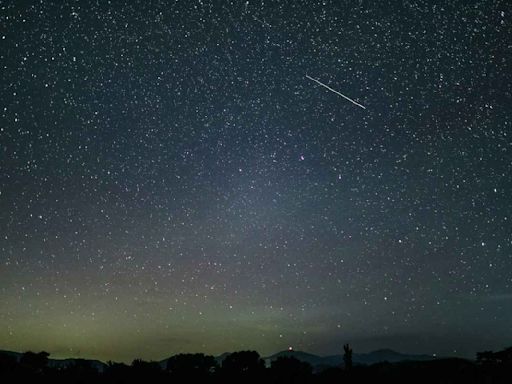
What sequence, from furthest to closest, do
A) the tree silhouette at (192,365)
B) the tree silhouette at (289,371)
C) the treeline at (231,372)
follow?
the tree silhouette at (192,365)
the tree silhouette at (289,371)
the treeline at (231,372)

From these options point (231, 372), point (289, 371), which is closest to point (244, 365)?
point (231, 372)

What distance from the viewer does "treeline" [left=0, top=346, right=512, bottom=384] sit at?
23.2m

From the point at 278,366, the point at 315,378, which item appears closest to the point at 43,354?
the point at 278,366

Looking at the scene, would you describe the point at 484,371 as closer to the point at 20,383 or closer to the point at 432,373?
the point at 432,373

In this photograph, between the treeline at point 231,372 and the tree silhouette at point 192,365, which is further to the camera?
the tree silhouette at point 192,365

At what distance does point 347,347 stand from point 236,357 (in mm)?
6936

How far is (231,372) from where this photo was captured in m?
27.0

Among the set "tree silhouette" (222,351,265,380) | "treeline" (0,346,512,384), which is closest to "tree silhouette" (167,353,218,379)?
"treeline" (0,346,512,384)

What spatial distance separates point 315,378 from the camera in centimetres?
2572

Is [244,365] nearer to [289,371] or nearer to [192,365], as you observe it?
[192,365]

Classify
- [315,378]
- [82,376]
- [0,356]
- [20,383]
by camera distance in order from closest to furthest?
[20,383] → [82,376] → [0,356] → [315,378]

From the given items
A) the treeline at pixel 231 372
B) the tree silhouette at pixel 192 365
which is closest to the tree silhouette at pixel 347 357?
the treeline at pixel 231 372

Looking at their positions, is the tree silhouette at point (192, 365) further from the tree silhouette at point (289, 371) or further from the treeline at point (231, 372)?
the tree silhouette at point (289, 371)

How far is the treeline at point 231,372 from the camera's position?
76.2 ft
